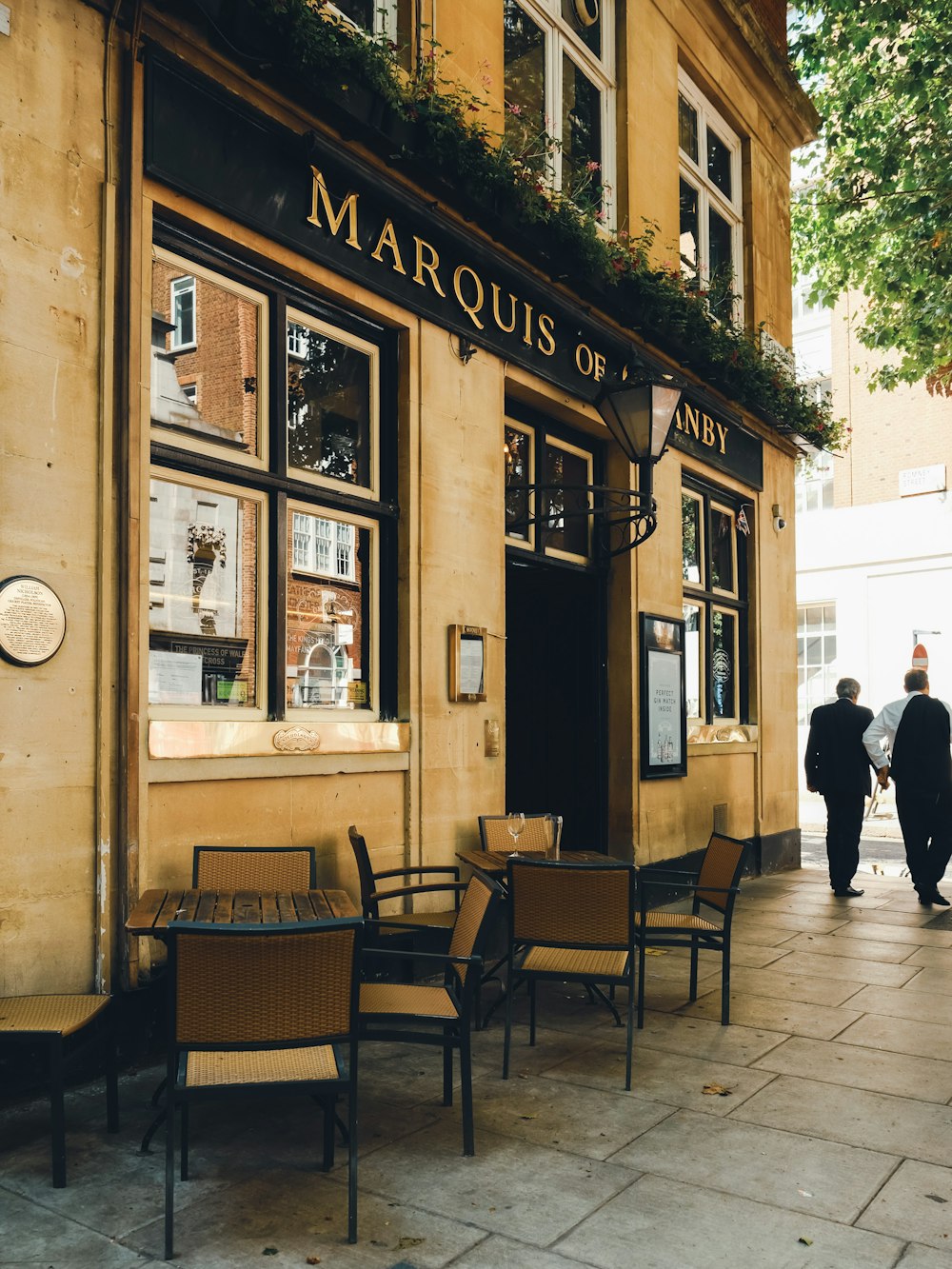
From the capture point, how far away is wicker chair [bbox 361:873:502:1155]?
12.2 feet

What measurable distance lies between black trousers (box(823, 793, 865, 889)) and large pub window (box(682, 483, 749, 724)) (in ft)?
4.92

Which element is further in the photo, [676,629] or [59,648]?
[676,629]

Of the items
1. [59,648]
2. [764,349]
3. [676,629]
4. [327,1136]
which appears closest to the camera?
[327,1136]

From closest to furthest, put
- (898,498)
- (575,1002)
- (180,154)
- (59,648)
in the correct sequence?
(59,648), (180,154), (575,1002), (898,498)

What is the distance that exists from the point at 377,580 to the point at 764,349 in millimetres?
6989

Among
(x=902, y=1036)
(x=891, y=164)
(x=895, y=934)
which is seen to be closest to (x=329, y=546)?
(x=902, y=1036)

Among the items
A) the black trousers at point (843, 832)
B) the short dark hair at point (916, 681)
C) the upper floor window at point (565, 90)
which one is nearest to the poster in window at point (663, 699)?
the black trousers at point (843, 832)

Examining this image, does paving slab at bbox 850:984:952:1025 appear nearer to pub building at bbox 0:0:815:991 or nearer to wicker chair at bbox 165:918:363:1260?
pub building at bbox 0:0:815:991

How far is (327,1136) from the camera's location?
359cm

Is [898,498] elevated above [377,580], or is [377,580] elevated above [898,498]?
[898,498]

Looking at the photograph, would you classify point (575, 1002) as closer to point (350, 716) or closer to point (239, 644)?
point (350, 716)

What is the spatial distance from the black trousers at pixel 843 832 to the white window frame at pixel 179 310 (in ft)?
23.0

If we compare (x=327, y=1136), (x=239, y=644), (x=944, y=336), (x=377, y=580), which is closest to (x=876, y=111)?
(x=944, y=336)

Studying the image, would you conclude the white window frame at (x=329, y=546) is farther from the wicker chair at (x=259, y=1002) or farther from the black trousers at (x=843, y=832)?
the black trousers at (x=843, y=832)
